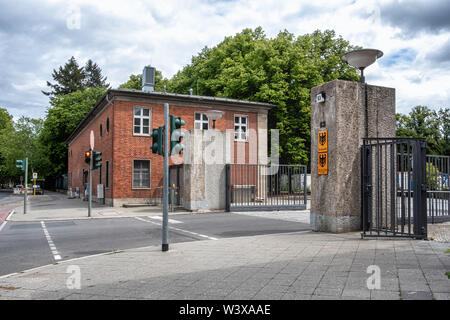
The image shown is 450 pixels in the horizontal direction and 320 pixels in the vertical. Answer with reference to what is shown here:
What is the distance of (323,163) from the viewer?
10.4m

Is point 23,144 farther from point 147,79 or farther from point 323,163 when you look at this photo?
point 323,163

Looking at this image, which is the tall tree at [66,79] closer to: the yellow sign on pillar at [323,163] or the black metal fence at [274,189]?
the black metal fence at [274,189]

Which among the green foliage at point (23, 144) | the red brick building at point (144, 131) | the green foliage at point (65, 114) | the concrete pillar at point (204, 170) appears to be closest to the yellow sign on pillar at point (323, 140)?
the concrete pillar at point (204, 170)

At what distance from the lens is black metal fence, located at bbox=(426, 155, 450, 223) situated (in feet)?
41.5

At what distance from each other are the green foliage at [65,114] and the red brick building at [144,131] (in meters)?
22.2

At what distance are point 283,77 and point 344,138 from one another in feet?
75.5

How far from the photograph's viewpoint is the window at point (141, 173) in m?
23.7

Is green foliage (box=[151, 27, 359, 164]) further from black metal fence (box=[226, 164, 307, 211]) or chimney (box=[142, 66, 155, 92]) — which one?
black metal fence (box=[226, 164, 307, 211])

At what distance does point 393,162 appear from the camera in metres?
9.31

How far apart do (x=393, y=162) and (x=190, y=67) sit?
35170 millimetres

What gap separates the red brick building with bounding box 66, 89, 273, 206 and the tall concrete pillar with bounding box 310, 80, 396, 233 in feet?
47.0

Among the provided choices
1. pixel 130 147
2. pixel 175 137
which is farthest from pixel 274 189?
pixel 175 137
